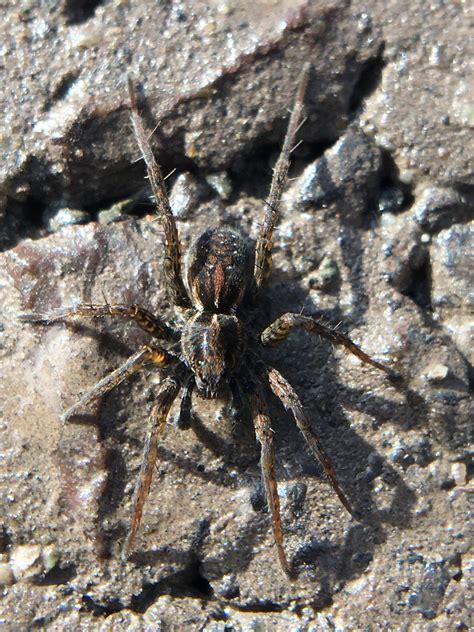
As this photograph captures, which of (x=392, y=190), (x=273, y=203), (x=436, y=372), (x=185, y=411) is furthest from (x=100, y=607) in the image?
(x=392, y=190)

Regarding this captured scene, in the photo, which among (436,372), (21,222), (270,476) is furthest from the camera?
(21,222)

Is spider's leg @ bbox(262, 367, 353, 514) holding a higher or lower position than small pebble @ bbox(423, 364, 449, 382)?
lower

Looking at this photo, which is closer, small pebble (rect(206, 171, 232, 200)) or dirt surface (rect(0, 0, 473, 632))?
dirt surface (rect(0, 0, 473, 632))

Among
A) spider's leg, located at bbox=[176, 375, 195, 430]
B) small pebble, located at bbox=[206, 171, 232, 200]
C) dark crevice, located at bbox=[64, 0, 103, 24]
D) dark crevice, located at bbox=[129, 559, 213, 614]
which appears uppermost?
dark crevice, located at bbox=[64, 0, 103, 24]

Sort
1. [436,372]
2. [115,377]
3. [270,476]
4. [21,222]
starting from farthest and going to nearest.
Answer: [21,222] < [436,372] < [115,377] < [270,476]

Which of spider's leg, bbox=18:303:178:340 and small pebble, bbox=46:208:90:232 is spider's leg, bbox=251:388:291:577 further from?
small pebble, bbox=46:208:90:232

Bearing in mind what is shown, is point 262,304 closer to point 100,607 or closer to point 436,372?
point 436,372

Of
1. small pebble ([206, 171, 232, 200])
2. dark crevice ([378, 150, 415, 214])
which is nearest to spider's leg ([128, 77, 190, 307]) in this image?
small pebble ([206, 171, 232, 200])

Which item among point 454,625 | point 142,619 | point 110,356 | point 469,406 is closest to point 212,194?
point 110,356
